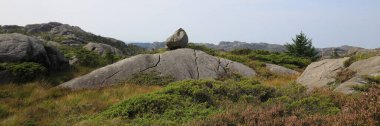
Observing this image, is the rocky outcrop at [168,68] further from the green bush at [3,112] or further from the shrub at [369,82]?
the shrub at [369,82]

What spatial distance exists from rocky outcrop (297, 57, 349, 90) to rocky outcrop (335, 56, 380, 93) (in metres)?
0.73

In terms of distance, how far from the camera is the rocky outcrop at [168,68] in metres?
20.4

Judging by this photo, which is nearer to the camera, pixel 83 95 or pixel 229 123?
pixel 229 123

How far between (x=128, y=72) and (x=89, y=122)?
35.1ft

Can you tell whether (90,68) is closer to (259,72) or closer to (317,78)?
(259,72)

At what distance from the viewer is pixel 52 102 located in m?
15.4

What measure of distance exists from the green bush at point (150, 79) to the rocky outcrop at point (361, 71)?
944 centimetres

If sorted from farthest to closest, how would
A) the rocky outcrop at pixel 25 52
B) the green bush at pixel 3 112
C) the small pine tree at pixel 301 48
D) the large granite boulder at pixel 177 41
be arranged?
1. the small pine tree at pixel 301 48
2. the large granite boulder at pixel 177 41
3. the rocky outcrop at pixel 25 52
4. the green bush at pixel 3 112

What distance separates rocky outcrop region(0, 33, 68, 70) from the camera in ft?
66.7

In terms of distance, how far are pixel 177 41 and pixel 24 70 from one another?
35.8 ft

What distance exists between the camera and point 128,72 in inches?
842

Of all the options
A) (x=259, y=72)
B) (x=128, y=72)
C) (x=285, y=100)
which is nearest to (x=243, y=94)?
(x=285, y=100)

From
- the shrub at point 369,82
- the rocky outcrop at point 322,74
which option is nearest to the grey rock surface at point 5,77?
the rocky outcrop at point 322,74

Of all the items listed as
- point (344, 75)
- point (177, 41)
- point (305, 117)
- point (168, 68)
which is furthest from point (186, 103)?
point (177, 41)
